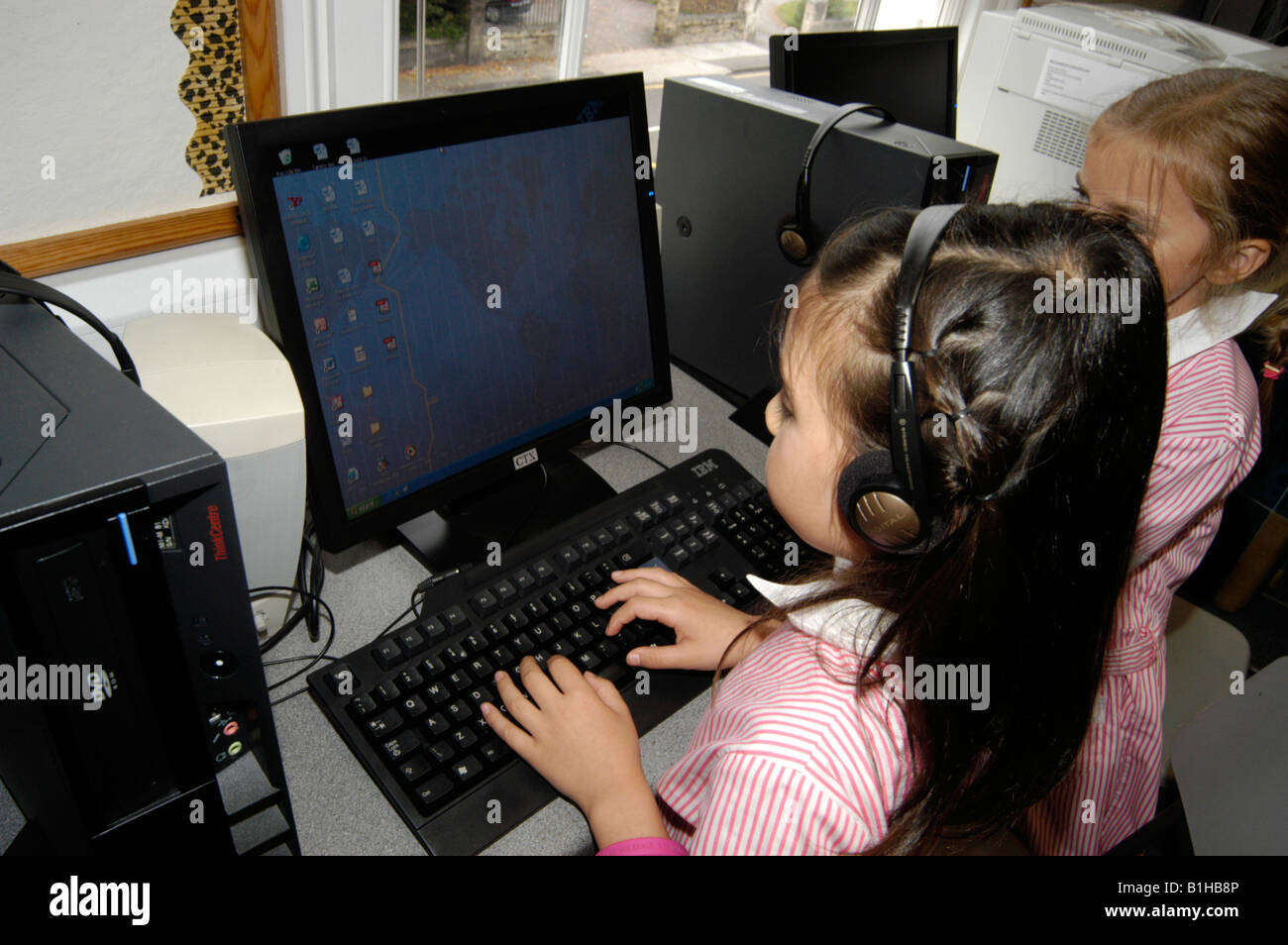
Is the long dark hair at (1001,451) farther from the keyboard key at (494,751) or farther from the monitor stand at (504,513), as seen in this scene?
the monitor stand at (504,513)

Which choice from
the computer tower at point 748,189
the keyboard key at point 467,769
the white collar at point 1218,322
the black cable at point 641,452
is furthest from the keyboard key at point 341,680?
the white collar at point 1218,322

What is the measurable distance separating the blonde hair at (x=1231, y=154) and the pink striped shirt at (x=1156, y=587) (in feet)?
0.24

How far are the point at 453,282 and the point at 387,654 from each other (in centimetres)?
32

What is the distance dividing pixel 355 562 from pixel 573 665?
26 centimetres

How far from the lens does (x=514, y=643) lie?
0.73 m

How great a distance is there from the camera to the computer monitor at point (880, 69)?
123cm

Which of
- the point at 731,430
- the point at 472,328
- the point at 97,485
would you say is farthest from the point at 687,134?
the point at 97,485

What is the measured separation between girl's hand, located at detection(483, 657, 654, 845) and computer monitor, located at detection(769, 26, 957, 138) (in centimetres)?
90

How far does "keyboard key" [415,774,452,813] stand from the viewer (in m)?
0.62

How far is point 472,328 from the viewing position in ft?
2.64

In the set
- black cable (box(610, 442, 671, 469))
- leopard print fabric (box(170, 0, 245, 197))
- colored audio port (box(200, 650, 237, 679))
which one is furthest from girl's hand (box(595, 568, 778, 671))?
leopard print fabric (box(170, 0, 245, 197))

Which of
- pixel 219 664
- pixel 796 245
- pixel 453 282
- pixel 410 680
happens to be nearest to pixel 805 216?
pixel 796 245

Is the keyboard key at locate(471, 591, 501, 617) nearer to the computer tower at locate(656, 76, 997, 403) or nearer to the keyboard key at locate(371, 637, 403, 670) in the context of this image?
the keyboard key at locate(371, 637, 403, 670)

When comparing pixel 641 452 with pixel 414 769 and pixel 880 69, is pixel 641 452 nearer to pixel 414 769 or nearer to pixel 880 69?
pixel 414 769
